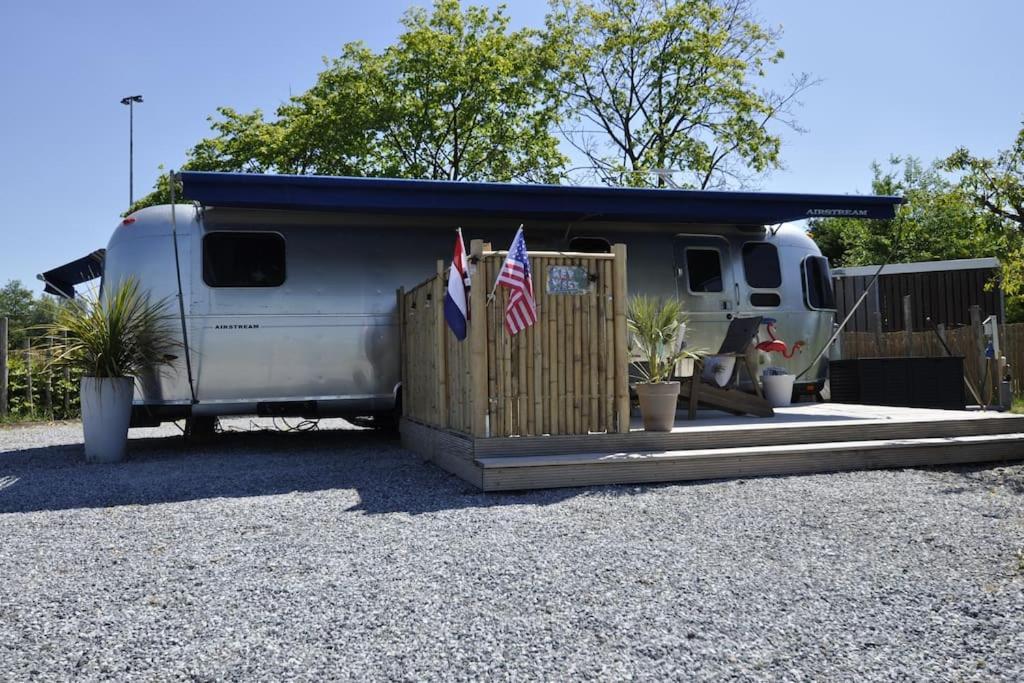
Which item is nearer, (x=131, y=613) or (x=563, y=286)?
(x=131, y=613)

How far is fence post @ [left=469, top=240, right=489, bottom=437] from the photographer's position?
20.7ft

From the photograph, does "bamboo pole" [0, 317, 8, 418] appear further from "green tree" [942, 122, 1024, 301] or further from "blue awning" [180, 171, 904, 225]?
"green tree" [942, 122, 1024, 301]

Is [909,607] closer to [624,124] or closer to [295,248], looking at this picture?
[295,248]

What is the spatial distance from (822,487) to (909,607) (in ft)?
9.26

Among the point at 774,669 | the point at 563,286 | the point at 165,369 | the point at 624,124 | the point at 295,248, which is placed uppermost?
the point at 624,124

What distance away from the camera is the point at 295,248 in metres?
8.94


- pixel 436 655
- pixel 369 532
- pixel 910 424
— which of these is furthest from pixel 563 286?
pixel 436 655

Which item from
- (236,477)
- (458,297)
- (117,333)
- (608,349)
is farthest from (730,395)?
(117,333)

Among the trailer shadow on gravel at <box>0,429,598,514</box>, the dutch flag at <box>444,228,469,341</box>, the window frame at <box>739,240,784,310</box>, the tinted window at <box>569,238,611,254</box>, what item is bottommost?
the trailer shadow on gravel at <box>0,429,598,514</box>

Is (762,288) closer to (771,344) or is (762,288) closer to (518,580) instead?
(771,344)

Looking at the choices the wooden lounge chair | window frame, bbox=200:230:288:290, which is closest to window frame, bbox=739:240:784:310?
the wooden lounge chair

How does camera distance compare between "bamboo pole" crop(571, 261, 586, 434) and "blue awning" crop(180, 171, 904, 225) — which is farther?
"blue awning" crop(180, 171, 904, 225)

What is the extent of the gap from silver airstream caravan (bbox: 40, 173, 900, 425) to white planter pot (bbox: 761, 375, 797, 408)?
1.95 feet

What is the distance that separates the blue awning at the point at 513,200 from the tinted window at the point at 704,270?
42 centimetres
